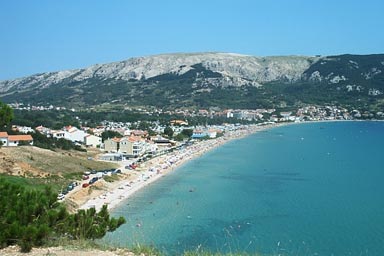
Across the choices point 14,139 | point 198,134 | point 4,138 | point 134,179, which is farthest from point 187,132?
point 134,179

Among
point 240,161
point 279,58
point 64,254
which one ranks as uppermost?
point 279,58

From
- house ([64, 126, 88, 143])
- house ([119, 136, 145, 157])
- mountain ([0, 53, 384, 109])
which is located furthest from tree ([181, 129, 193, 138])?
mountain ([0, 53, 384, 109])

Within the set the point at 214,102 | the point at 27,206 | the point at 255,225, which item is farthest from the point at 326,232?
the point at 214,102

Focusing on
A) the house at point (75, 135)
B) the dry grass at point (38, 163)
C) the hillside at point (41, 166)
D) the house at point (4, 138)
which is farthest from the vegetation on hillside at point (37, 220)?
the house at point (75, 135)

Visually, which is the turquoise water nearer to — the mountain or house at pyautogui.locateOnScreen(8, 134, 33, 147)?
house at pyautogui.locateOnScreen(8, 134, 33, 147)

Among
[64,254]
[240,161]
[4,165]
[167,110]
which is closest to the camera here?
[64,254]

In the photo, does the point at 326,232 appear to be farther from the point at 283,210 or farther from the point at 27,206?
the point at 27,206
